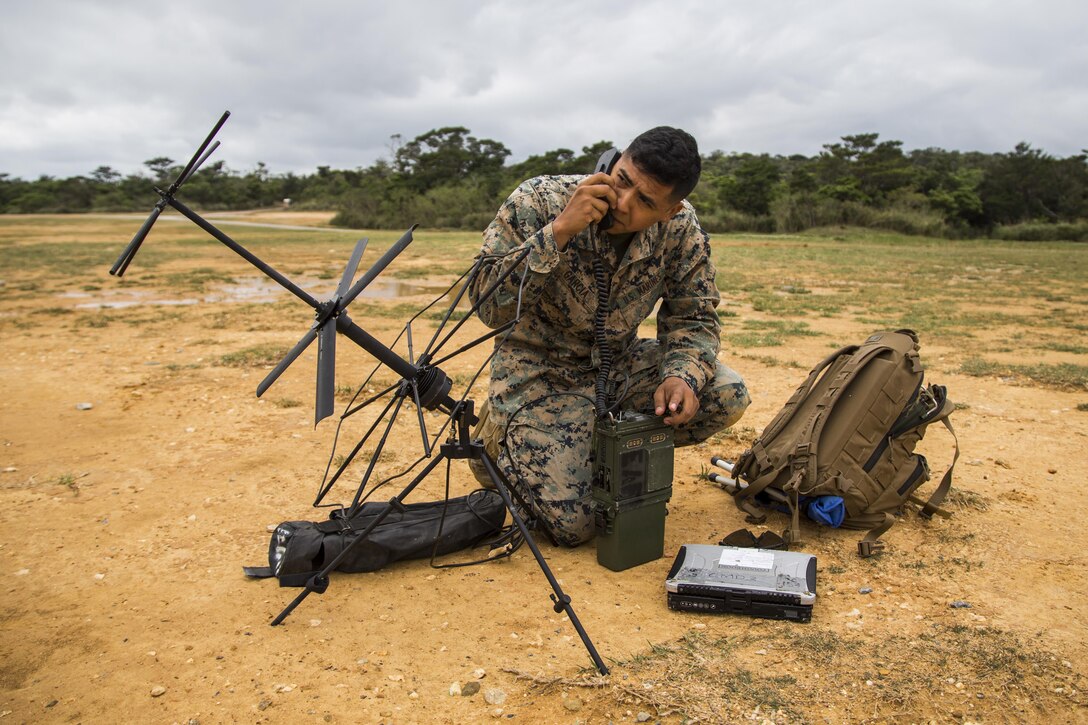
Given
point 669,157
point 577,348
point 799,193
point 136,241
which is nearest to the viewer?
point 136,241

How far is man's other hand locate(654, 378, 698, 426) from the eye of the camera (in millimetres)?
3254

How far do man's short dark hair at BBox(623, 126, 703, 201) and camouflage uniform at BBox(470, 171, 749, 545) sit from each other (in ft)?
1.43

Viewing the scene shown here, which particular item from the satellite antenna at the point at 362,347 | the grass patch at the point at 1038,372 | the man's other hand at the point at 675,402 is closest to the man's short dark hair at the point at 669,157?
the satellite antenna at the point at 362,347

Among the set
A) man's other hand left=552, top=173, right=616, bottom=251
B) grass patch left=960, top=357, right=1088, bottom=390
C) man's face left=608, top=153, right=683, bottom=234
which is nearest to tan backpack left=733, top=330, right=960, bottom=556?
man's face left=608, top=153, right=683, bottom=234

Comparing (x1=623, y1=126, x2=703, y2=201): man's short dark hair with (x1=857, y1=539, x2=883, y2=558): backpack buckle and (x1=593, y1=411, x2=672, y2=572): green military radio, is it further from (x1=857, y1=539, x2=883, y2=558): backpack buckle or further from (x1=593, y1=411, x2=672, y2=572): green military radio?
(x1=857, y1=539, x2=883, y2=558): backpack buckle

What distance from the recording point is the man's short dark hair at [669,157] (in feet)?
10.3

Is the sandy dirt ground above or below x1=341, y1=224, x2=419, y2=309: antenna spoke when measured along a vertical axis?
below

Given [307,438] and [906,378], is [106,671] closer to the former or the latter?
[307,438]

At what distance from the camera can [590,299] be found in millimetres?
3650

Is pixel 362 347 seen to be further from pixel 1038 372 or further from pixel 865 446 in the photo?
pixel 1038 372

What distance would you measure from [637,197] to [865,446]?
1526 mm

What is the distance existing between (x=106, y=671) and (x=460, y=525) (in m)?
1.39

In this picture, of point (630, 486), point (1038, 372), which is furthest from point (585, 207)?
point (1038, 372)

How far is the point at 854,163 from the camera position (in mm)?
43562
